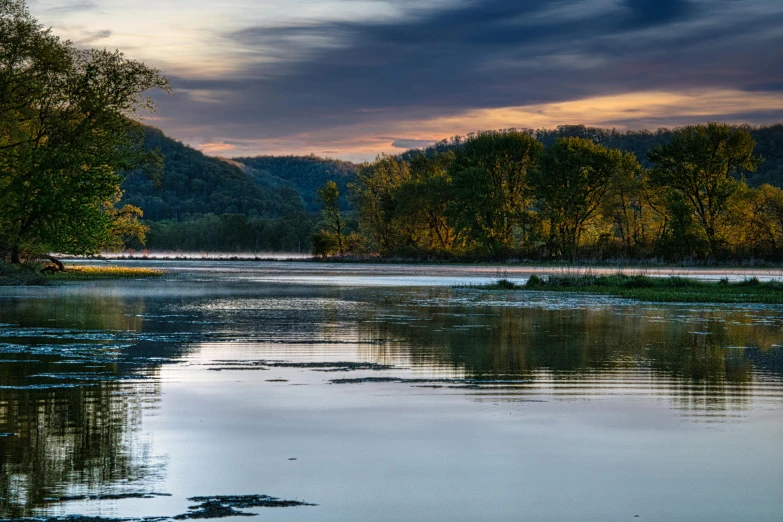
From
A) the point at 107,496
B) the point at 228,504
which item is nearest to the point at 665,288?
the point at 228,504

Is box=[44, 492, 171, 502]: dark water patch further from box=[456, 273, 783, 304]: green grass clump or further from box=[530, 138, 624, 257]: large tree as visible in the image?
box=[530, 138, 624, 257]: large tree

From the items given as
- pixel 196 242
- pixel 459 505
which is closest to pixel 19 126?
pixel 459 505

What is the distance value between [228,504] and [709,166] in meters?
90.6

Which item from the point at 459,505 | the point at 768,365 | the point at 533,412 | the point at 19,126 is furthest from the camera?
the point at 19,126

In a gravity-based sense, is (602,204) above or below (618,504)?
above

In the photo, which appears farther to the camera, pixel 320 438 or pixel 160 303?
pixel 160 303

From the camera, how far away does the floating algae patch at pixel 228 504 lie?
22.9ft

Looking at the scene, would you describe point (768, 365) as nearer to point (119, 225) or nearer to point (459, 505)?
point (459, 505)

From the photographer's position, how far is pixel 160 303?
Result: 108 ft

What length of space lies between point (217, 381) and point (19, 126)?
38.6 metres

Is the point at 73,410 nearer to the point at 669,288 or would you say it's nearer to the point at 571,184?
→ the point at 669,288

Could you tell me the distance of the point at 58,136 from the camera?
→ 4997 cm

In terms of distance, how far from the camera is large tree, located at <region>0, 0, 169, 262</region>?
1790 inches

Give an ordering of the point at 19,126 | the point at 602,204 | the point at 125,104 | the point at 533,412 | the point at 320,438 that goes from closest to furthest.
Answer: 1. the point at 320,438
2. the point at 533,412
3. the point at 19,126
4. the point at 125,104
5. the point at 602,204
